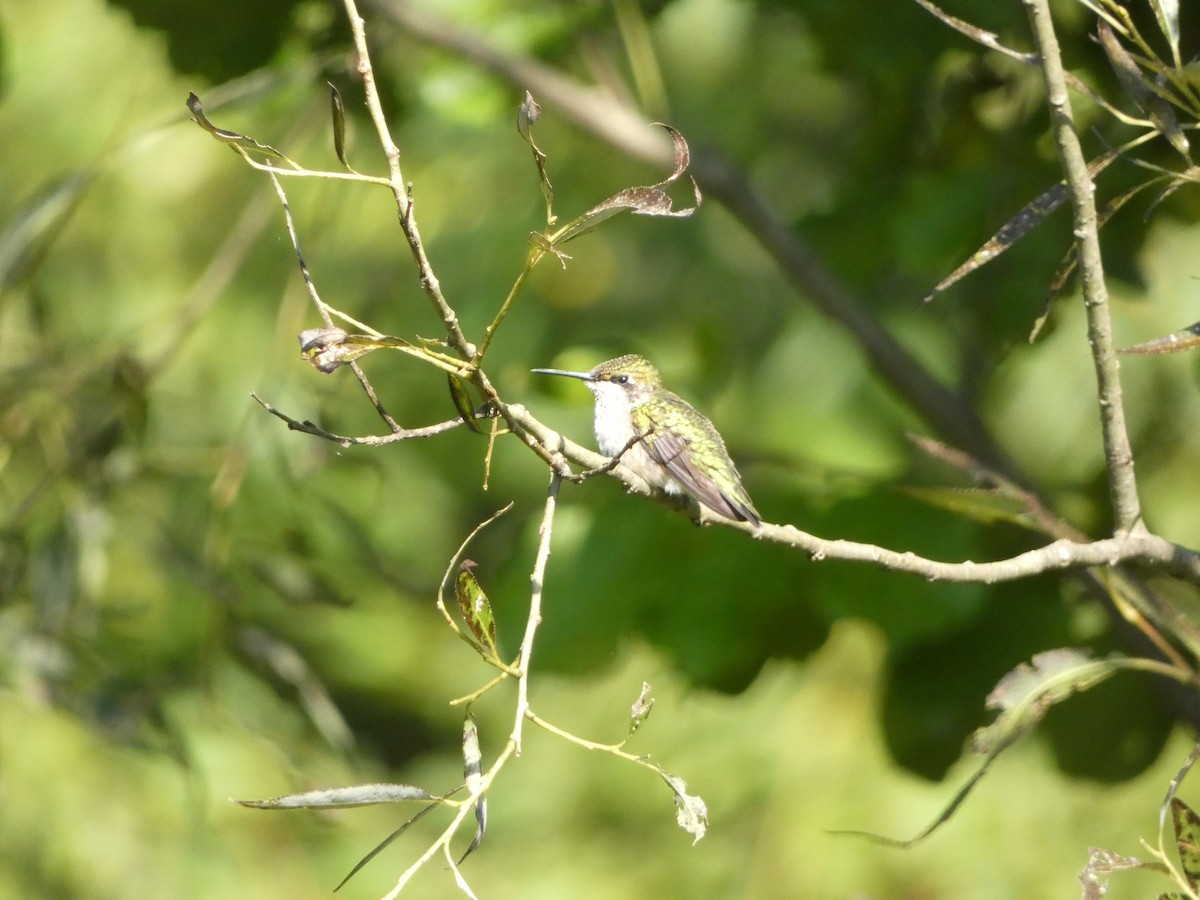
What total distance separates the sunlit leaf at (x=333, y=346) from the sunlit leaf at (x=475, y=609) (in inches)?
7.6

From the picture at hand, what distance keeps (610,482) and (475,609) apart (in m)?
1.12

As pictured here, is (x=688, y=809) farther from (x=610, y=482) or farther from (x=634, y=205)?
(x=610, y=482)

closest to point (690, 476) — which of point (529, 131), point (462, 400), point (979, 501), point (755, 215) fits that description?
point (979, 501)

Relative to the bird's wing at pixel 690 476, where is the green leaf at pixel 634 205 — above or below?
above

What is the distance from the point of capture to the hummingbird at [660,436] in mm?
1862

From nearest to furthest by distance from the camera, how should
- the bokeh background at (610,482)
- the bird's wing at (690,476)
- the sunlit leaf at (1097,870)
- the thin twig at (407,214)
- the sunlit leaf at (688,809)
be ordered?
the thin twig at (407,214), the sunlit leaf at (688,809), the sunlit leaf at (1097,870), the bird's wing at (690,476), the bokeh background at (610,482)

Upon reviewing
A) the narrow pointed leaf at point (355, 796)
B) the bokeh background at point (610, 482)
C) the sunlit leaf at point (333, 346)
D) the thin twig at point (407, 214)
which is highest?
the thin twig at point (407, 214)

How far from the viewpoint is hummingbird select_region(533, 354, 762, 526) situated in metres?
1.86

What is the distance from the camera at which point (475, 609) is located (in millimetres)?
1075

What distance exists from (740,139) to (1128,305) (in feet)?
4.59

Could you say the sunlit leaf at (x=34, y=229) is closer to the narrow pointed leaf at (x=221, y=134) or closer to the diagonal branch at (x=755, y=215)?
the diagonal branch at (x=755, y=215)

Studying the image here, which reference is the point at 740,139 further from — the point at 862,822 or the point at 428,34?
the point at 862,822

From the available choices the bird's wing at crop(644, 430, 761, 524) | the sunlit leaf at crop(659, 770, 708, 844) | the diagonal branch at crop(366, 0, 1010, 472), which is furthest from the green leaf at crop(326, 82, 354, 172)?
the diagonal branch at crop(366, 0, 1010, 472)

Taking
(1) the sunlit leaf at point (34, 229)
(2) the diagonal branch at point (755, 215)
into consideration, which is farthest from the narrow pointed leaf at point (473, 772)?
(1) the sunlit leaf at point (34, 229)
